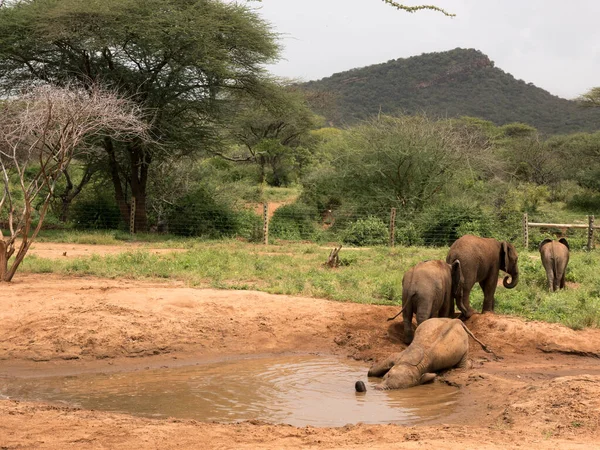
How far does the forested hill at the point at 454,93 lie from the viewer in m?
74.8

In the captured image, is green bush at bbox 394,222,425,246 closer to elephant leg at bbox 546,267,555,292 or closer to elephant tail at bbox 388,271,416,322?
elephant leg at bbox 546,267,555,292

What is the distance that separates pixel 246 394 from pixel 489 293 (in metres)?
4.99

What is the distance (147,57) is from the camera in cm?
2256

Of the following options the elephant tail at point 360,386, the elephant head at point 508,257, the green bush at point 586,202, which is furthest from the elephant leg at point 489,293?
the green bush at point 586,202

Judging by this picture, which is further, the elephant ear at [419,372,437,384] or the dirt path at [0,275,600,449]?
the elephant ear at [419,372,437,384]

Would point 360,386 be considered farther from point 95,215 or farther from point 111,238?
point 95,215

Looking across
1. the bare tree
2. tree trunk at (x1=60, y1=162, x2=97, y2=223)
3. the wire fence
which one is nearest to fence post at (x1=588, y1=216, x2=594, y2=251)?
the wire fence

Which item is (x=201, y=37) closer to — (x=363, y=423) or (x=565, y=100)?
(x=363, y=423)

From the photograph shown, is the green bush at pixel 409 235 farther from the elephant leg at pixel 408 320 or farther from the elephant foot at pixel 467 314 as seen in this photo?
the elephant leg at pixel 408 320

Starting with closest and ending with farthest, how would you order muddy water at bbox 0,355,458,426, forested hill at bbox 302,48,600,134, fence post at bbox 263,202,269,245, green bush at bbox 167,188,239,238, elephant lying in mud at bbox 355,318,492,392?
muddy water at bbox 0,355,458,426 < elephant lying in mud at bbox 355,318,492,392 < fence post at bbox 263,202,269,245 < green bush at bbox 167,188,239,238 < forested hill at bbox 302,48,600,134

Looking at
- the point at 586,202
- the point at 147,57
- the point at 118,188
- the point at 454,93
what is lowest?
the point at 586,202

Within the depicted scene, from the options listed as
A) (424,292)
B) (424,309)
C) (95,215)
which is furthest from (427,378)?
(95,215)

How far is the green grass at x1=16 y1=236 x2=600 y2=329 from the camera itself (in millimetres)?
11242

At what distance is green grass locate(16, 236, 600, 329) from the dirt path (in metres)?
0.60
